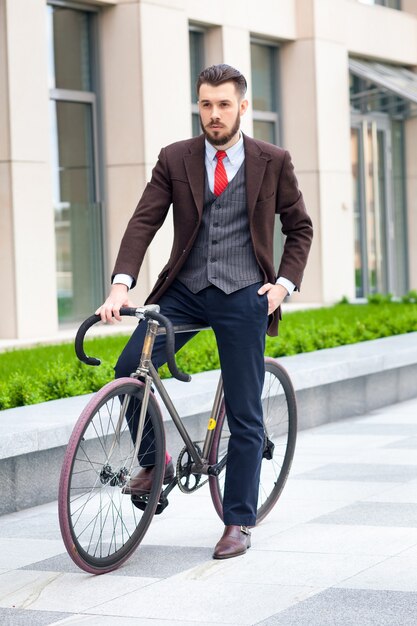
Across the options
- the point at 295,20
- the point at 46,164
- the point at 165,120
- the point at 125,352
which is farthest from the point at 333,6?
the point at 125,352

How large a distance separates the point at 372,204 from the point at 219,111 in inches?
771

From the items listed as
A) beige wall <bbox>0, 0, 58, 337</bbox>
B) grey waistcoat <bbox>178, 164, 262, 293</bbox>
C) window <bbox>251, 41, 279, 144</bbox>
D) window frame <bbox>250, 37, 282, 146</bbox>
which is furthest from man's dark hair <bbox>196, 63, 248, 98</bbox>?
window frame <bbox>250, 37, 282, 146</bbox>

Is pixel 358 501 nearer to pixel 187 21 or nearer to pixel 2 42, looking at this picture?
pixel 2 42

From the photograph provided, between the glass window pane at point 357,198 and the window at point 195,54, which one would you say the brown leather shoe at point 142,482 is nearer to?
the window at point 195,54

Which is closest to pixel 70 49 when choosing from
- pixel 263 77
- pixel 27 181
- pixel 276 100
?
pixel 27 181

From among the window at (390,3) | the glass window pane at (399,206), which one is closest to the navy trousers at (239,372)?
the window at (390,3)

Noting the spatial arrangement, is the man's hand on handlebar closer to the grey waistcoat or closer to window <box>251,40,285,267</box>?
the grey waistcoat

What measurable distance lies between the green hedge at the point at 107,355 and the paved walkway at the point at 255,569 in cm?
142

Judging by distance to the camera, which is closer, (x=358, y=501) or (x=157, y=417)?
(x=157, y=417)

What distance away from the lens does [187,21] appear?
17984 millimetres

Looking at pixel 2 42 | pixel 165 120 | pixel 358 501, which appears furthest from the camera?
pixel 165 120

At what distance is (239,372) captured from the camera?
209 inches

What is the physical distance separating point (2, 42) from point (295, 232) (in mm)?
10155

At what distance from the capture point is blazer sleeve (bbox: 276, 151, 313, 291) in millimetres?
5371
